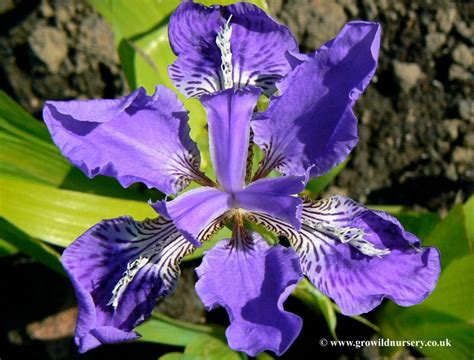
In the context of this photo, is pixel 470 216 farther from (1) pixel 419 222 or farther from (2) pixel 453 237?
(1) pixel 419 222

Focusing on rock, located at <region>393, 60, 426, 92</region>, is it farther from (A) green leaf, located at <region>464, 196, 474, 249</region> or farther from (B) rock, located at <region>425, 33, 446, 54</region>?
(A) green leaf, located at <region>464, 196, 474, 249</region>

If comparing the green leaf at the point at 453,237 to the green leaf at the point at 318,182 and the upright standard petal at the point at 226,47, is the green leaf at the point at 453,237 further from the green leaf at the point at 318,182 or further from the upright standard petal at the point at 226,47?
the upright standard petal at the point at 226,47

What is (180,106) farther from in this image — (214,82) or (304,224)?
(304,224)

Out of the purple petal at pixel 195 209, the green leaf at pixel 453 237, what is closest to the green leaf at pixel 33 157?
the purple petal at pixel 195 209

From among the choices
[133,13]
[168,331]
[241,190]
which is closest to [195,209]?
[241,190]

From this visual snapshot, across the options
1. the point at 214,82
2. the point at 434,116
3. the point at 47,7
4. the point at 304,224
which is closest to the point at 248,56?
the point at 214,82

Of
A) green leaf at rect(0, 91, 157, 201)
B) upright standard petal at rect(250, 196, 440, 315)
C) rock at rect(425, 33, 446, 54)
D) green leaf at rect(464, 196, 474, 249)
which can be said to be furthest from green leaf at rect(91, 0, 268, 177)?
rock at rect(425, 33, 446, 54)

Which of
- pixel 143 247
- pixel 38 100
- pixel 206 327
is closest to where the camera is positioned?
pixel 143 247
